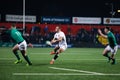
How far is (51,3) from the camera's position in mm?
49750

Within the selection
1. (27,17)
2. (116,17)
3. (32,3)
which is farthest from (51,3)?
(116,17)

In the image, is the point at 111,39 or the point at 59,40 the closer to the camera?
the point at 59,40

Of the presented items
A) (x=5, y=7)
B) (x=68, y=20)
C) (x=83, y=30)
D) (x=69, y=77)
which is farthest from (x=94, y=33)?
(x=69, y=77)

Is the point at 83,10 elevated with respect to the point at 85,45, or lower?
elevated

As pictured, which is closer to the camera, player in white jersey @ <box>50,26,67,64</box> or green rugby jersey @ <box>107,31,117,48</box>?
player in white jersey @ <box>50,26,67,64</box>

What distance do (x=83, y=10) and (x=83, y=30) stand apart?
7.48m

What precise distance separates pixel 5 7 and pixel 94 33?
12115 millimetres

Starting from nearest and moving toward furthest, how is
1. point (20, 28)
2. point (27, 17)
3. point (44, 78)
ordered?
1. point (44, 78)
2. point (20, 28)
3. point (27, 17)

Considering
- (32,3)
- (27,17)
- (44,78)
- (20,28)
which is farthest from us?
(32,3)

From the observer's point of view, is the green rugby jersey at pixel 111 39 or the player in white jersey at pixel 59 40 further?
the green rugby jersey at pixel 111 39

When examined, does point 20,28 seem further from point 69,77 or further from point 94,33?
point 69,77

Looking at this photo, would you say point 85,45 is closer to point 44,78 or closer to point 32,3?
point 32,3

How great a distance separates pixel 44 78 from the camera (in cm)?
1229

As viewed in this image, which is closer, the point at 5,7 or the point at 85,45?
the point at 85,45
